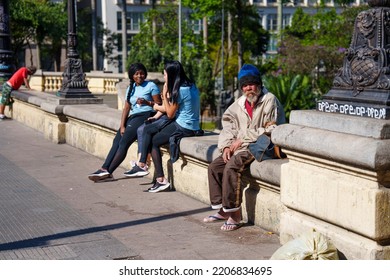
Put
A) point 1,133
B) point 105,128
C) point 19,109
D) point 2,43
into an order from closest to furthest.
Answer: point 105,128
point 1,133
point 19,109
point 2,43

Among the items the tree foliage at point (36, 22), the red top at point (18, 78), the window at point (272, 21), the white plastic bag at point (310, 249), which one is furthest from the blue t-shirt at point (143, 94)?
the window at point (272, 21)

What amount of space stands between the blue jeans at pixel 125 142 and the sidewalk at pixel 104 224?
260 millimetres

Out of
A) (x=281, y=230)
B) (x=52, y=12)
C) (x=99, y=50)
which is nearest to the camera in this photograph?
(x=281, y=230)

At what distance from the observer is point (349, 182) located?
5406 millimetres

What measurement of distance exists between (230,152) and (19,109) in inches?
489

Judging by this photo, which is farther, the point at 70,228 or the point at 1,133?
the point at 1,133

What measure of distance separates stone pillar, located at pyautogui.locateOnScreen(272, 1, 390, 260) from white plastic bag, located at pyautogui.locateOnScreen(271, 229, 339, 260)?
0.15 m

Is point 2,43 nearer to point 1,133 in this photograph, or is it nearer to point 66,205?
point 1,133

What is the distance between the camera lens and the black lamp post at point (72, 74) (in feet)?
47.1

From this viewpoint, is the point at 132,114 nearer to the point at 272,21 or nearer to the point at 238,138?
the point at 238,138

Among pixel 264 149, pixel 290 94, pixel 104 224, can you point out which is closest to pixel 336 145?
pixel 264 149

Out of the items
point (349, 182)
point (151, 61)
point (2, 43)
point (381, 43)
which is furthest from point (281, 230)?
point (151, 61)

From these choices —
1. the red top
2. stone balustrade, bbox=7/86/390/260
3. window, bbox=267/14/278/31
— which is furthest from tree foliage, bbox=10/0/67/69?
stone balustrade, bbox=7/86/390/260

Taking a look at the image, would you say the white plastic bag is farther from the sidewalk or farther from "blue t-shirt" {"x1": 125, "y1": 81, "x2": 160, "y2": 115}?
"blue t-shirt" {"x1": 125, "y1": 81, "x2": 160, "y2": 115}
